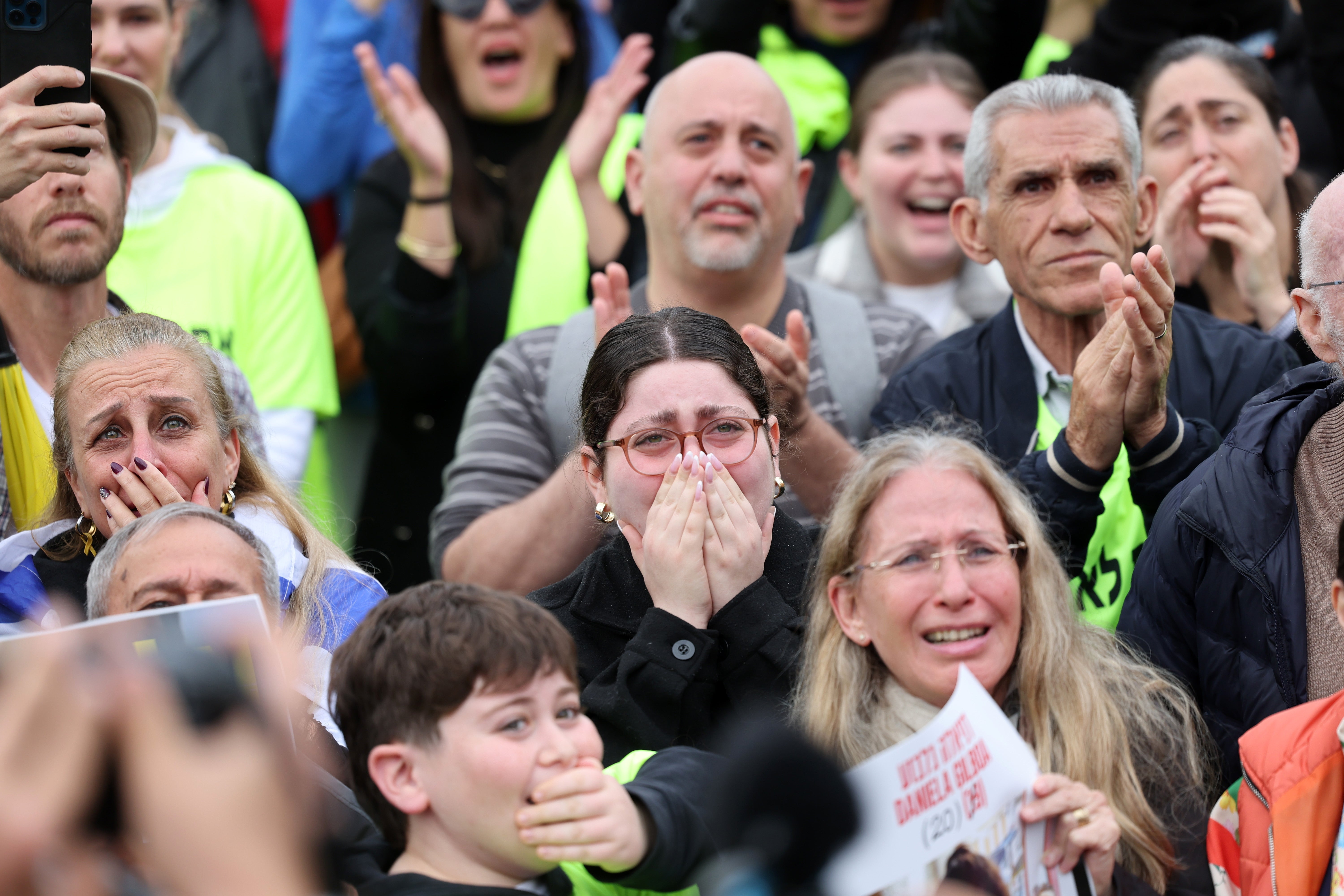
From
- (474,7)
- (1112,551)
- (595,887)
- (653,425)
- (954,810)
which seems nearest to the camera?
(954,810)

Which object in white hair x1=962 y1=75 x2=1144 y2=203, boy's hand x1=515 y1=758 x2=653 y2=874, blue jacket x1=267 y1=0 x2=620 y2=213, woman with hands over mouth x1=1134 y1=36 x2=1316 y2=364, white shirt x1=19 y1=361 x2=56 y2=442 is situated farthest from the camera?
blue jacket x1=267 y1=0 x2=620 y2=213

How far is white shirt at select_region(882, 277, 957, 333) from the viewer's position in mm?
4914

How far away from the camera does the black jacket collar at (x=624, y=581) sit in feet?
10.6

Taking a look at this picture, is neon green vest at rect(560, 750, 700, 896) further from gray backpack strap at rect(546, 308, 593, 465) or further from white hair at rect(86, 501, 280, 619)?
gray backpack strap at rect(546, 308, 593, 465)

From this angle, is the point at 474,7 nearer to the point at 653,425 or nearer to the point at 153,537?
the point at 653,425

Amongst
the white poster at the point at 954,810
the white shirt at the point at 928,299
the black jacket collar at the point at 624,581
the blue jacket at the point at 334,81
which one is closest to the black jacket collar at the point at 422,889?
the white poster at the point at 954,810

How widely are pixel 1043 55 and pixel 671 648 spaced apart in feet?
10.6

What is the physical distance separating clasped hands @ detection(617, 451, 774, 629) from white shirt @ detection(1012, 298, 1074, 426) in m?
1.15

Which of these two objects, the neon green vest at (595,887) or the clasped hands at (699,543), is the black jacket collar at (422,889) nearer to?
the neon green vest at (595,887)

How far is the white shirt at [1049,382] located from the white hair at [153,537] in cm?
203

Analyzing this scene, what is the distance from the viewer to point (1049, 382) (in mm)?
4008

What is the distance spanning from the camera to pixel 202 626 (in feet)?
7.08

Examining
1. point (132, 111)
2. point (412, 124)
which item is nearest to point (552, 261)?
point (412, 124)

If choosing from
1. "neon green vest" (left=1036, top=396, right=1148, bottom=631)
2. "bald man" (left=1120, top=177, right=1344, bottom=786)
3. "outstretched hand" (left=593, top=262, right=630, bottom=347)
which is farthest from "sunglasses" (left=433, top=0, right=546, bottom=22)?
"bald man" (left=1120, top=177, right=1344, bottom=786)
